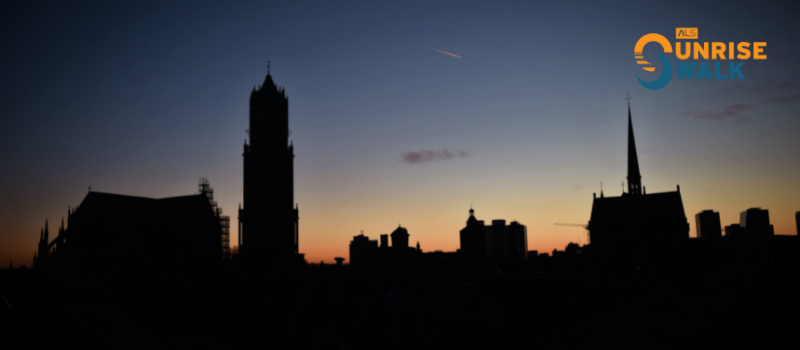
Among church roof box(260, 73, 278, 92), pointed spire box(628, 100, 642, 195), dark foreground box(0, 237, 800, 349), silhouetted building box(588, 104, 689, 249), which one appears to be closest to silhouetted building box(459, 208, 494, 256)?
silhouetted building box(588, 104, 689, 249)

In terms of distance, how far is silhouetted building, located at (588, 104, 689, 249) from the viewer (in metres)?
96.2

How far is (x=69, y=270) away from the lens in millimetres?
76938

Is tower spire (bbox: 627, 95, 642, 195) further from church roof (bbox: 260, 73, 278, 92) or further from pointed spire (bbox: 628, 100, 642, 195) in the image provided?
church roof (bbox: 260, 73, 278, 92)

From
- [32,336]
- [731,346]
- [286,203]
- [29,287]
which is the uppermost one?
[286,203]

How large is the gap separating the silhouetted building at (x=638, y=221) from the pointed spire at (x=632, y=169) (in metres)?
2.42

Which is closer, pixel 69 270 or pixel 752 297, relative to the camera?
pixel 752 297

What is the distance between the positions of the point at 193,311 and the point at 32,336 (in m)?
4.90

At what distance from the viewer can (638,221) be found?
9781 cm

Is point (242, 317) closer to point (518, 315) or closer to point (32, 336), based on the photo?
point (32, 336)

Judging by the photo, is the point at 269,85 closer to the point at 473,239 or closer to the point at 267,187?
the point at 267,187

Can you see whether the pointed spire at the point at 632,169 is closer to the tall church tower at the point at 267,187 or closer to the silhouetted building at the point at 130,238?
the tall church tower at the point at 267,187

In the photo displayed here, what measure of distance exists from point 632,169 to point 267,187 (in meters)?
71.0

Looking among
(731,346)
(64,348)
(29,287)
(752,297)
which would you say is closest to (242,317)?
(64,348)

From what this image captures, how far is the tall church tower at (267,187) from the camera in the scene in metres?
105
